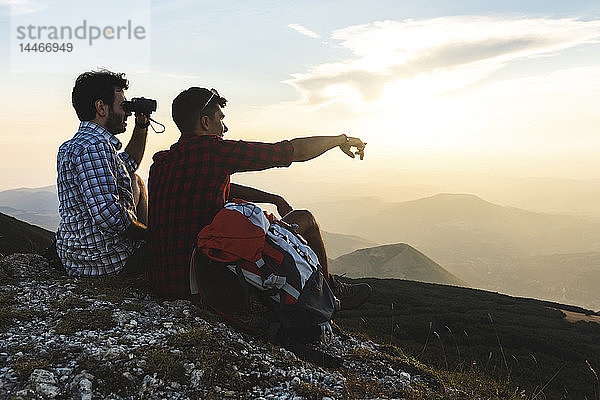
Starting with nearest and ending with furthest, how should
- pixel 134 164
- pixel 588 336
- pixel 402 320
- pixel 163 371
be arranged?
pixel 163 371, pixel 134 164, pixel 402 320, pixel 588 336

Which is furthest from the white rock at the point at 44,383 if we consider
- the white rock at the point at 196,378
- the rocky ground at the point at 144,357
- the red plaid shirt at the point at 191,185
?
the red plaid shirt at the point at 191,185

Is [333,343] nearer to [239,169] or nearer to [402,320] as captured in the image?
[239,169]

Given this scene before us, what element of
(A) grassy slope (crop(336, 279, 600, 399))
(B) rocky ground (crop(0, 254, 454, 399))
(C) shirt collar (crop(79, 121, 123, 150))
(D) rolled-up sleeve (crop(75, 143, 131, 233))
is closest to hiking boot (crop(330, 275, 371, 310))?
(B) rocky ground (crop(0, 254, 454, 399))

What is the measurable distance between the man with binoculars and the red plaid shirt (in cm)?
64

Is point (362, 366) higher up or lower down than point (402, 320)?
higher up

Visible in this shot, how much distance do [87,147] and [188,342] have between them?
3269 mm

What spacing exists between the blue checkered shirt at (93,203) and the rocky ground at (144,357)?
598mm

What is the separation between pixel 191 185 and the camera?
5.80 meters

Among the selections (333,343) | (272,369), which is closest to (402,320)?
(333,343)

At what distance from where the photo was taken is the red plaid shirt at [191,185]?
18.5 feet

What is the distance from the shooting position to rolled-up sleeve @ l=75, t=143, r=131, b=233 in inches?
236

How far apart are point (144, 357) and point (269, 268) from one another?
1.82 meters

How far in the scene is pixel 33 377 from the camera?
4070mm

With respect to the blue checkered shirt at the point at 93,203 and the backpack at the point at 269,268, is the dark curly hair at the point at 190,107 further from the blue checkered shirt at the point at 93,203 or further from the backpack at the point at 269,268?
the backpack at the point at 269,268
